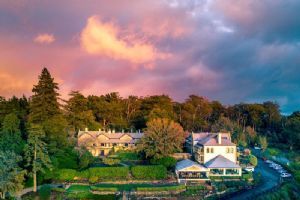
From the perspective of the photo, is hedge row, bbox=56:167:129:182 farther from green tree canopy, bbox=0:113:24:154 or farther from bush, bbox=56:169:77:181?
green tree canopy, bbox=0:113:24:154

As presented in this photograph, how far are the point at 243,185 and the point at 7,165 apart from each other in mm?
25660

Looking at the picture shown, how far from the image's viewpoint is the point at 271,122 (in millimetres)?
→ 82250

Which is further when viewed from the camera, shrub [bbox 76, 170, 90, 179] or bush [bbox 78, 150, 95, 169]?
bush [bbox 78, 150, 95, 169]

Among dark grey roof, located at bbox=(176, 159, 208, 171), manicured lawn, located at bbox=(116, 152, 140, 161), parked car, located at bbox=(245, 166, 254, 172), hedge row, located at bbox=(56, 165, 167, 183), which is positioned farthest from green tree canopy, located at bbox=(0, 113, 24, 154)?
parked car, located at bbox=(245, 166, 254, 172)

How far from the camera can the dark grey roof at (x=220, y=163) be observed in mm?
42938

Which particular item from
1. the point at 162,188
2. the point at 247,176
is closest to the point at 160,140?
the point at 162,188

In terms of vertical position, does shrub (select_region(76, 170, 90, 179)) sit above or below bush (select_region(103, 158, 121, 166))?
below

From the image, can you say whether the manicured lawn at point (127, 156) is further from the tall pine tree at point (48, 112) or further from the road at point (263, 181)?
the road at point (263, 181)

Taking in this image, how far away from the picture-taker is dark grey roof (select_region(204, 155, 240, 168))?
42.9 m

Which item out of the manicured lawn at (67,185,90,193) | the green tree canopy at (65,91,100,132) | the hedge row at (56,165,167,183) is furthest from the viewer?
the green tree canopy at (65,91,100,132)

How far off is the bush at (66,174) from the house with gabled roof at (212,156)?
12720 mm

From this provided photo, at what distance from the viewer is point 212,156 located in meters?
46.6

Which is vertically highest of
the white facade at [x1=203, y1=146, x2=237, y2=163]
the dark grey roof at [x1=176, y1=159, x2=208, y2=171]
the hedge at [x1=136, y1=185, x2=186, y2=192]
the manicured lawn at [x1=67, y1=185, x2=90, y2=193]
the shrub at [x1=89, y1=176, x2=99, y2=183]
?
the white facade at [x1=203, y1=146, x2=237, y2=163]

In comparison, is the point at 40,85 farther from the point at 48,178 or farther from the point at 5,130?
the point at 48,178
